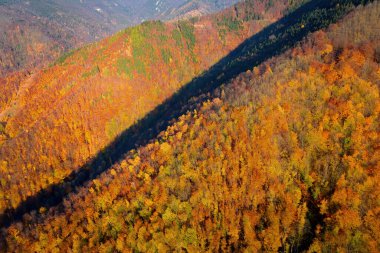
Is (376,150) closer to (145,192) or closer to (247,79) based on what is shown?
(247,79)

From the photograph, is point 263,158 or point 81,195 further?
point 81,195

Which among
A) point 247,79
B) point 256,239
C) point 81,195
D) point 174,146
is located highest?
point 247,79

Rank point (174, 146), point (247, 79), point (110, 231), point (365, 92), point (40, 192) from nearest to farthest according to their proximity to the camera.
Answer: point (110, 231) < point (365, 92) < point (174, 146) < point (247, 79) < point (40, 192)

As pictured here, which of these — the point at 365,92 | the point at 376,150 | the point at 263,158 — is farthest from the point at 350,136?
the point at 263,158

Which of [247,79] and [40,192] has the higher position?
[247,79]

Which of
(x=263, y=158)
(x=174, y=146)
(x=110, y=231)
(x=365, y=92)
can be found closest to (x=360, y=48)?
(x=365, y=92)

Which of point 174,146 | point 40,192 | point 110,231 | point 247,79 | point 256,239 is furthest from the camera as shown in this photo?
point 40,192
